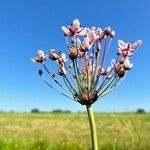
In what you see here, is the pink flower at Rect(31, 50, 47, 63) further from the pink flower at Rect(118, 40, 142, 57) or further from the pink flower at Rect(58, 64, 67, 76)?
the pink flower at Rect(118, 40, 142, 57)

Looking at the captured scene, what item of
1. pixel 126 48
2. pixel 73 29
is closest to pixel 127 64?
pixel 126 48

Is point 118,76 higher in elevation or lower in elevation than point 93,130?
higher

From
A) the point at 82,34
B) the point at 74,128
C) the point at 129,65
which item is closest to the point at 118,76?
the point at 129,65

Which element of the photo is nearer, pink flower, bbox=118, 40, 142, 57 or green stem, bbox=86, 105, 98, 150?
green stem, bbox=86, 105, 98, 150

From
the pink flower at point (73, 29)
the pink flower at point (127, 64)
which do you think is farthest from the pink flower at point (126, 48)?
the pink flower at point (73, 29)

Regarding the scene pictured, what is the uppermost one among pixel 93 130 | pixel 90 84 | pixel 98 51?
pixel 98 51

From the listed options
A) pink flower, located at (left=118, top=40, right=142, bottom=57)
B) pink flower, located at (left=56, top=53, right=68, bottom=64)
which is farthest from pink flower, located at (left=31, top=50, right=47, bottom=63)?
pink flower, located at (left=118, top=40, right=142, bottom=57)

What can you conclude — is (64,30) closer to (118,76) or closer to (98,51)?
(98,51)

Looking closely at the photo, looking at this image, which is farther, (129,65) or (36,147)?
(36,147)
